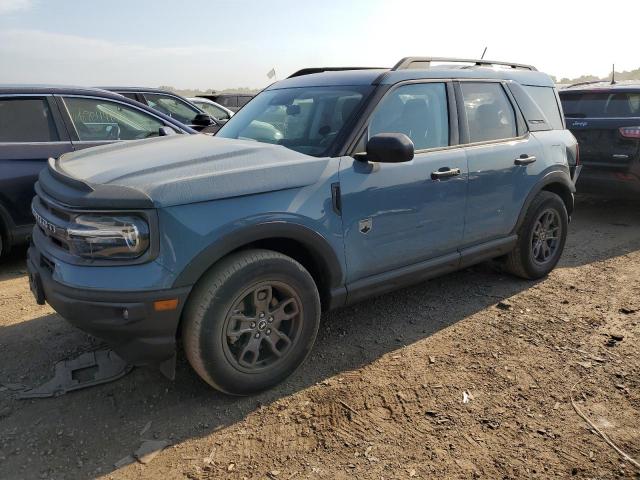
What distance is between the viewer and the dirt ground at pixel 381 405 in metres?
2.43

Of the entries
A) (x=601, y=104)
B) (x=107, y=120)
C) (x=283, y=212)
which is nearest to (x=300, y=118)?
(x=283, y=212)

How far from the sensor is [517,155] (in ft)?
13.8

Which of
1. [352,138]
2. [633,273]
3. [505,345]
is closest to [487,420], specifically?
[505,345]

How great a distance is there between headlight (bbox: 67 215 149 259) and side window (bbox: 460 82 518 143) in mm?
2563

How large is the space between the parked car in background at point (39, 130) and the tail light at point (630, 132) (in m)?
5.38

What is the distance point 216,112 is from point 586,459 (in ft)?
41.2

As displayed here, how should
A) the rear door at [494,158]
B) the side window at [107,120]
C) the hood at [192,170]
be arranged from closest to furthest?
the hood at [192,170] → the rear door at [494,158] → the side window at [107,120]

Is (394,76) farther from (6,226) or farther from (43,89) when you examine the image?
(6,226)

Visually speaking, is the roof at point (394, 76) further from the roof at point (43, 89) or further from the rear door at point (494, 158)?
the roof at point (43, 89)

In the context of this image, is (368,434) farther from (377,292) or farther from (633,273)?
(633,273)

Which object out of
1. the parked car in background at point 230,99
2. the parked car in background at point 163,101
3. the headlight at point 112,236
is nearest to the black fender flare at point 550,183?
the headlight at point 112,236

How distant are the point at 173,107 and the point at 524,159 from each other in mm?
6388

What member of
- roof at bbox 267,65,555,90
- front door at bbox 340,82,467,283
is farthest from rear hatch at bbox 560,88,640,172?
front door at bbox 340,82,467,283

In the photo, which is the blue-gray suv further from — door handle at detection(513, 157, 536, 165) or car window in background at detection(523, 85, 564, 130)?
car window in background at detection(523, 85, 564, 130)
